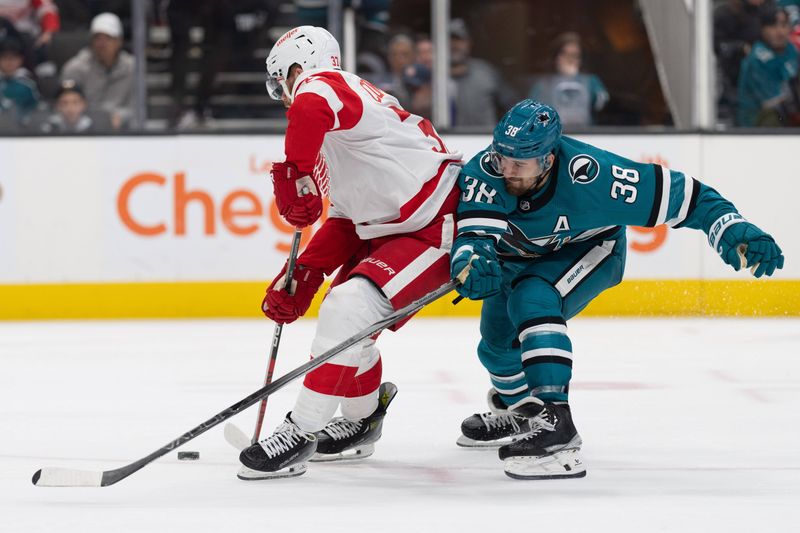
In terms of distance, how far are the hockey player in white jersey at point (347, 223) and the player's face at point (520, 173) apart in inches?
6.9

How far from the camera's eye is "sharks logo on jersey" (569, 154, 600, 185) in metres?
3.08

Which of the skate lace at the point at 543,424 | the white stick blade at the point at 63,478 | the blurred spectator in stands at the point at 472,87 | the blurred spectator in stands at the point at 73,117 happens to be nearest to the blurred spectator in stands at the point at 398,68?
the blurred spectator in stands at the point at 472,87

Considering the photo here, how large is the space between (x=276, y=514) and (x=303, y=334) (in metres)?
3.26

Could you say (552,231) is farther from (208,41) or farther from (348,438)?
(208,41)

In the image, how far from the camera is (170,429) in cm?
372

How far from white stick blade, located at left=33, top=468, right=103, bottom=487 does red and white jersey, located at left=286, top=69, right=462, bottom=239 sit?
0.82 meters

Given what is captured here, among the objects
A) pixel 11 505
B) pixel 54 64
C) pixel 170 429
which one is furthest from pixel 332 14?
pixel 11 505

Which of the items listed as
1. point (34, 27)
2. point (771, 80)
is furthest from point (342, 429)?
point (771, 80)

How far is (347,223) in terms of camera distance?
11.0 feet

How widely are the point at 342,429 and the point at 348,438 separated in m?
0.03

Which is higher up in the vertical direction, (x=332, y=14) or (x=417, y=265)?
(x=332, y=14)

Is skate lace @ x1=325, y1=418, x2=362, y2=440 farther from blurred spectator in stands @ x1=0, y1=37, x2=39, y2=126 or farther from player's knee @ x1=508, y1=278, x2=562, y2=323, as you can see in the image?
blurred spectator in stands @ x1=0, y1=37, x2=39, y2=126

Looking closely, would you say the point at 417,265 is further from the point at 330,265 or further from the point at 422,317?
the point at 422,317

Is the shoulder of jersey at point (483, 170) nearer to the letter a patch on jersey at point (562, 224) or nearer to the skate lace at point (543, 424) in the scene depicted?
the letter a patch on jersey at point (562, 224)
